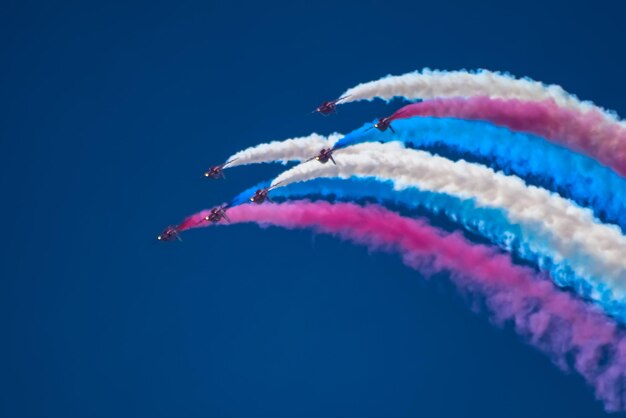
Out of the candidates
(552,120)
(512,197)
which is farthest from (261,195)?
(552,120)

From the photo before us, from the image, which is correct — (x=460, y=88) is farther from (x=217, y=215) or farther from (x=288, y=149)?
(x=217, y=215)

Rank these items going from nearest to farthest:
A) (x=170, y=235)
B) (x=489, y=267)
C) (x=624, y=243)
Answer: (x=624, y=243) < (x=489, y=267) < (x=170, y=235)

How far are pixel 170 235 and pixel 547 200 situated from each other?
1974 centimetres

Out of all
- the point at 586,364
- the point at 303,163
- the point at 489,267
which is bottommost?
the point at 586,364

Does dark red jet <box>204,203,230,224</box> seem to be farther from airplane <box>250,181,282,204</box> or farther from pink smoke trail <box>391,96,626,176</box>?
pink smoke trail <box>391,96,626,176</box>

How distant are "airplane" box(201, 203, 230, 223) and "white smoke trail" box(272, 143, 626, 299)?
12.9 ft

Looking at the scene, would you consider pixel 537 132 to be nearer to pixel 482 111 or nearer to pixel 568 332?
pixel 482 111

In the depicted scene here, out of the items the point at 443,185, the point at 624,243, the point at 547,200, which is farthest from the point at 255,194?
the point at 624,243

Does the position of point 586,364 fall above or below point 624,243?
below

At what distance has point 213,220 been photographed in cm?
5778

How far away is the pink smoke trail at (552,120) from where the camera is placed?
45.3m

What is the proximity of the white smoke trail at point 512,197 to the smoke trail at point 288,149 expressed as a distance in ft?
3.98

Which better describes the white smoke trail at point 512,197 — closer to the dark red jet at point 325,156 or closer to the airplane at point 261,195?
the dark red jet at point 325,156

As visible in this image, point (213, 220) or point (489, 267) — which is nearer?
point (489, 267)
